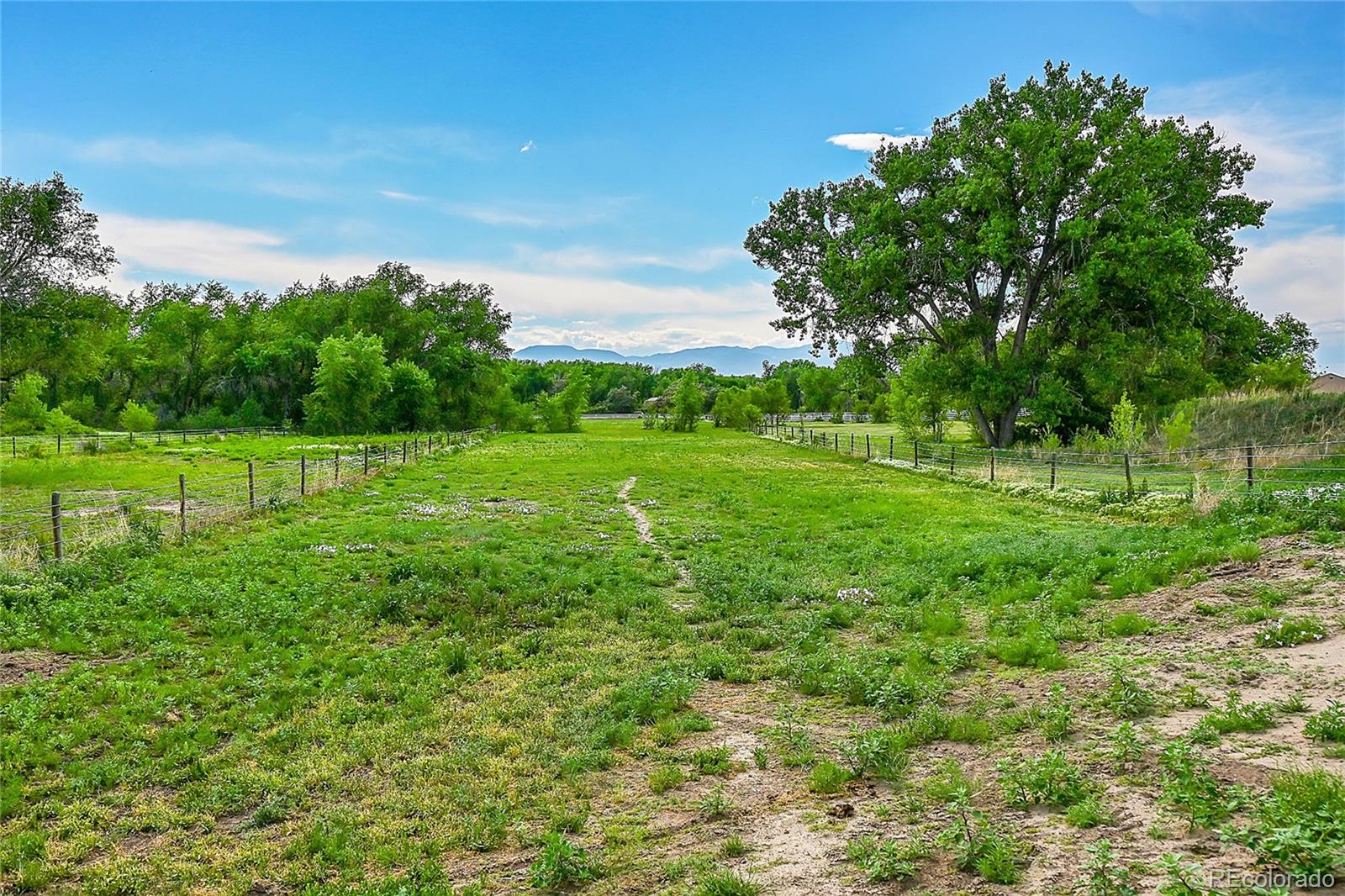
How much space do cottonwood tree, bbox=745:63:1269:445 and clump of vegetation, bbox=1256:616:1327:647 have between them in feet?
74.5

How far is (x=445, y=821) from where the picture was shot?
4.73 metres

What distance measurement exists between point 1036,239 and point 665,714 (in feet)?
95.3

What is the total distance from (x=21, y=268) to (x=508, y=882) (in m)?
38.5

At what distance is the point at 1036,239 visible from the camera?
2827 centimetres

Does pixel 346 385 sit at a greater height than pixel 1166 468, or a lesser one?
greater

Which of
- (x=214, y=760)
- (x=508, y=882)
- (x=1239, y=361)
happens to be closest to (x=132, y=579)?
(x=214, y=760)

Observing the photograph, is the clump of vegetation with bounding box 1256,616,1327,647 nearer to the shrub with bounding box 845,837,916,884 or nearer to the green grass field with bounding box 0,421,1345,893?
the green grass field with bounding box 0,421,1345,893

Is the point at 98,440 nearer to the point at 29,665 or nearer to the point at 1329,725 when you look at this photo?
the point at 29,665

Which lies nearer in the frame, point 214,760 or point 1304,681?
point 1304,681

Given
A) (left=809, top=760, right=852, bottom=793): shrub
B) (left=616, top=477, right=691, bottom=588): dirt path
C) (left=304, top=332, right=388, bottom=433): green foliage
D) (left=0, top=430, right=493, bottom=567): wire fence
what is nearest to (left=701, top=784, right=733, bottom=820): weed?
(left=809, top=760, right=852, bottom=793): shrub

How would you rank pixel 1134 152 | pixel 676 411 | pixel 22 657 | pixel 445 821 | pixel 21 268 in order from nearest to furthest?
pixel 445 821 < pixel 22 657 < pixel 1134 152 < pixel 21 268 < pixel 676 411

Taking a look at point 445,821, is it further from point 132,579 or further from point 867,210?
point 867,210

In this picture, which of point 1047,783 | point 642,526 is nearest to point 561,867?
point 1047,783

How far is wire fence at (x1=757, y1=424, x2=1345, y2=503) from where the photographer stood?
13680mm
